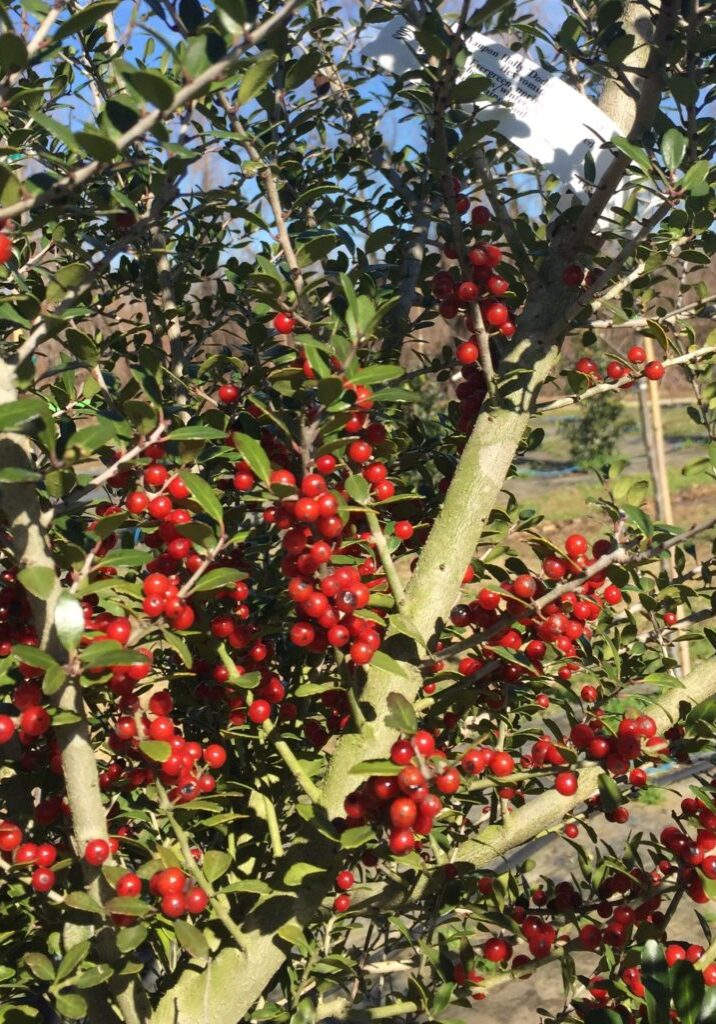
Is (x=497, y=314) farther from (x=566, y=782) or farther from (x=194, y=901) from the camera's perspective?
(x=194, y=901)

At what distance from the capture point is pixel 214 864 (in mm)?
1462

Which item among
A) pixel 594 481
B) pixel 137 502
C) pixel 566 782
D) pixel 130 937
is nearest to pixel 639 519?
pixel 566 782

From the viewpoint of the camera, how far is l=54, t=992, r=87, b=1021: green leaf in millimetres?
1326

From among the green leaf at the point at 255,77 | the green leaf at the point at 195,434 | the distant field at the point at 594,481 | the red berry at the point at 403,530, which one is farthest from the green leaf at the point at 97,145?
the distant field at the point at 594,481

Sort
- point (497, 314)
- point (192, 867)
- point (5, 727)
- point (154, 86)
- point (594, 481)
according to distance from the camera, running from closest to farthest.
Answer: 1. point (154, 86)
2. point (5, 727)
3. point (192, 867)
4. point (497, 314)
5. point (594, 481)

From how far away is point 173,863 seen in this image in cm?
138

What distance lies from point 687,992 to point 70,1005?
91cm

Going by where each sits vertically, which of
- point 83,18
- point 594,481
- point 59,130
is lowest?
point 594,481

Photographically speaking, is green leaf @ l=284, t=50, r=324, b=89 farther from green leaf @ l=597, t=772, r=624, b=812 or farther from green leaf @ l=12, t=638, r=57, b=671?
green leaf @ l=597, t=772, r=624, b=812

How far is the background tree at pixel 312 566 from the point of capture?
122cm

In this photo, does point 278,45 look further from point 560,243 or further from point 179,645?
point 179,645

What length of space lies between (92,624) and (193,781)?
1.11 feet

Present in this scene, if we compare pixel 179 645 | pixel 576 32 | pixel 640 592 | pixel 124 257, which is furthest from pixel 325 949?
pixel 576 32

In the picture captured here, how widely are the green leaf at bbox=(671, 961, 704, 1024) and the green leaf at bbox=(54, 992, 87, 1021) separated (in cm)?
88
